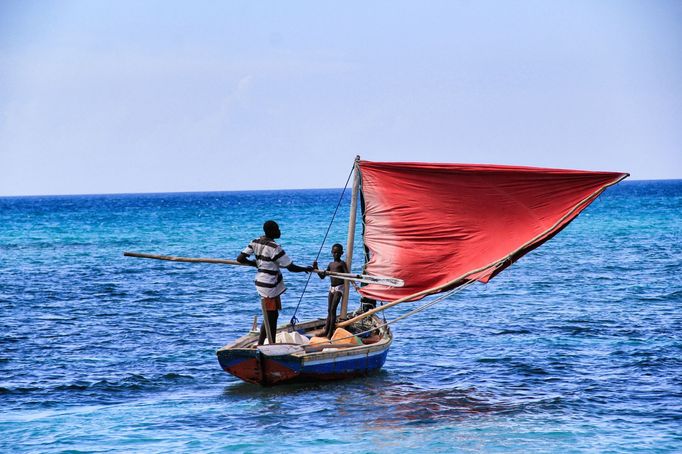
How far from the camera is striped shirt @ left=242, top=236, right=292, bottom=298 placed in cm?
1616

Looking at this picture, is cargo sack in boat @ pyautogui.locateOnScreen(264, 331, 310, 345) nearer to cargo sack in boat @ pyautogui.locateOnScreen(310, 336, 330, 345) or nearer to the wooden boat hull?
cargo sack in boat @ pyautogui.locateOnScreen(310, 336, 330, 345)

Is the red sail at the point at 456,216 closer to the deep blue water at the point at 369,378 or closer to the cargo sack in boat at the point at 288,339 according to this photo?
the cargo sack in boat at the point at 288,339

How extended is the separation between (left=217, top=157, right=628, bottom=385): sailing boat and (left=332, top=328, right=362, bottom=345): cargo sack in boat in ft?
0.08

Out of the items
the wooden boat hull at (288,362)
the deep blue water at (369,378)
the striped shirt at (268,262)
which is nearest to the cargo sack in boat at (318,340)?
the wooden boat hull at (288,362)

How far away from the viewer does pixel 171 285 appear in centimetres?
3622

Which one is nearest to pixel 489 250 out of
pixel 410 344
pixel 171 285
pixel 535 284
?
pixel 410 344

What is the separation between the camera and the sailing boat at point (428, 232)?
55.3 feet

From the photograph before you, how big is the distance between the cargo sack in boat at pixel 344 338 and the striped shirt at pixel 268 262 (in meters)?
2.24

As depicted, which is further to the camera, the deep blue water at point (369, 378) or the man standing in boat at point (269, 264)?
the man standing in boat at point (269, 264)

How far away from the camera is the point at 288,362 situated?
1688 cm

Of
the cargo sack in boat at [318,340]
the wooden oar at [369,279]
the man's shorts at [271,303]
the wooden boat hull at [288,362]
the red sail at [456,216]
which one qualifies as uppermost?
the red sail at [456,216]

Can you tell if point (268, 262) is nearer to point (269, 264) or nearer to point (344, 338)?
point (269, 264)

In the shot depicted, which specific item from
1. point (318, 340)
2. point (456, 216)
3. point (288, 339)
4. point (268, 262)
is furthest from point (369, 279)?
point (268, 262)

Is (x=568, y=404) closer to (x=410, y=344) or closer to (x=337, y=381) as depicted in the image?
(x=337, y=381)
